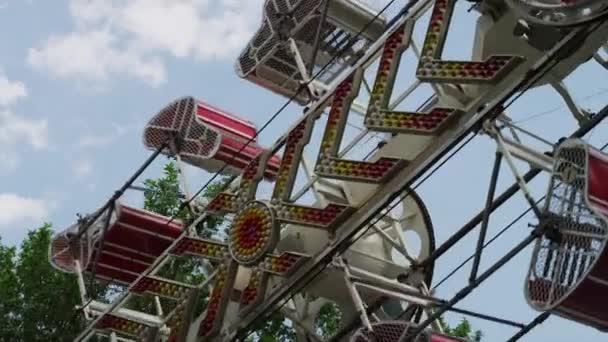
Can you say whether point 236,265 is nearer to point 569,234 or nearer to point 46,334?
point 569,234

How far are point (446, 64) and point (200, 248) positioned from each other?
167 inches

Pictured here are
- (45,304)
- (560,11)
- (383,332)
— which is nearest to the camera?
(560,11)

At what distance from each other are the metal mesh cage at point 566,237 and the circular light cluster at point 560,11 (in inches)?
40.3

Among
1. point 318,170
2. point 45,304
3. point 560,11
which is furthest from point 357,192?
point 45,304

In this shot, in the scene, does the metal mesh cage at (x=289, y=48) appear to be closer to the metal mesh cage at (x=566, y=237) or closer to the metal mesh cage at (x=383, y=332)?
the metal mesh cage at (x=383, y=332)

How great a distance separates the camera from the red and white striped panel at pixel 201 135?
1585 centimetres

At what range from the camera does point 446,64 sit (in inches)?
421

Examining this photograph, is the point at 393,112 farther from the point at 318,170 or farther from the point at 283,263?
the point at 283,263

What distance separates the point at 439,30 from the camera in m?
11.0

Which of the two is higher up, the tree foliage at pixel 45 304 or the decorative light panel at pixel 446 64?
the tree foliage at pixel 45 304

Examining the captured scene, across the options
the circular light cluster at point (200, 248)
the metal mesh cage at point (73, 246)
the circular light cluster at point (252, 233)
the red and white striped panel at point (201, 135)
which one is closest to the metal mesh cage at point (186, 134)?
the red and white striped panel at point (201, 135)

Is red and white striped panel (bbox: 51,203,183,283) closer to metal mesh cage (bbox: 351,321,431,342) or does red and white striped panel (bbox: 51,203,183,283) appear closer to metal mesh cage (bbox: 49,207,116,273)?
metal mesh cage (bbox: 49,207,116,273)

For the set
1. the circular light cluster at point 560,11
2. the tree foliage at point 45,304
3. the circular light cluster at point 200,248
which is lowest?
the circular light cluster at point 560,11

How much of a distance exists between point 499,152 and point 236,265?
146 inches
